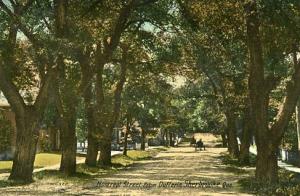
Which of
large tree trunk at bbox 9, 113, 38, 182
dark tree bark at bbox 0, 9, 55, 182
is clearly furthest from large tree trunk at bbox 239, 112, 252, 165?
large tree trunk at bbox 9, 113, 38, 182

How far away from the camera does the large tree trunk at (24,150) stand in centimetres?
2178

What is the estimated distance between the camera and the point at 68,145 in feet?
85.4

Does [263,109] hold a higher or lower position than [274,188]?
higher

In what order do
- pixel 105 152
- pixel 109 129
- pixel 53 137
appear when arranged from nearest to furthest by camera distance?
pixel 105 152, pixel 109 129, pixel 53 137

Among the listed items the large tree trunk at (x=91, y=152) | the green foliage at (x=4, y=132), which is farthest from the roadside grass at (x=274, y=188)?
the green foliage at (x=4, y=132)

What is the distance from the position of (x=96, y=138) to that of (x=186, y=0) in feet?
43.0

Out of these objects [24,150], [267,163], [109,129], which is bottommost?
[267,163]

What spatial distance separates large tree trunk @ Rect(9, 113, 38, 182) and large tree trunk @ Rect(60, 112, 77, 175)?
3632mm

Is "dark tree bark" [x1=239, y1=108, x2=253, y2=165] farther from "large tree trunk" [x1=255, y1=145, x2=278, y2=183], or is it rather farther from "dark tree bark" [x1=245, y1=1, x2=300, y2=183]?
"large tree trunk" [x1=255, y1=145, x2=278, y2=183]

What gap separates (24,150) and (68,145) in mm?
4267

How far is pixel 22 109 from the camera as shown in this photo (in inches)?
861

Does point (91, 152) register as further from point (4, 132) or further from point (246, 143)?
point (4, 132)

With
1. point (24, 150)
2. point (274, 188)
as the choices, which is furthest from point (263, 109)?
point (24, 150)

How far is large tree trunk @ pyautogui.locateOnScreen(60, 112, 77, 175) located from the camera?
25609 mm
